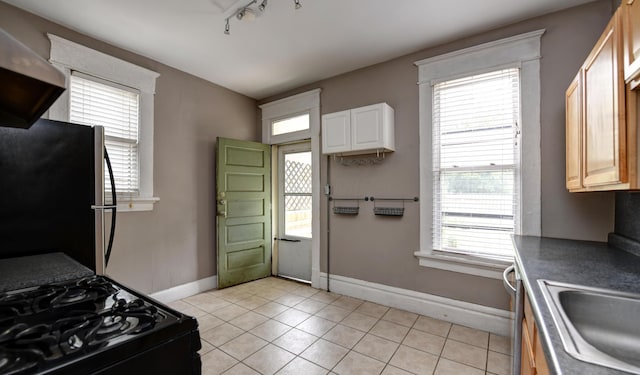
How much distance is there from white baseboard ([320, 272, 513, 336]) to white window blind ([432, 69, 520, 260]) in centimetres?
51

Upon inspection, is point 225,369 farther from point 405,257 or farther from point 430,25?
point 430,25

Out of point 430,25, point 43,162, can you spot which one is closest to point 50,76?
point 43,162

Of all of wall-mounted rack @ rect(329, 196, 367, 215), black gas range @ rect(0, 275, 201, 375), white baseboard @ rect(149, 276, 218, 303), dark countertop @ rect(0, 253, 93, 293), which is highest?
wall-mounted rack @ rect(329, 196, 367, 215)

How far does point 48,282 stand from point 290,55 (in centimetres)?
277

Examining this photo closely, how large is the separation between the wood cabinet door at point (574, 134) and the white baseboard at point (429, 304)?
1.12 metres

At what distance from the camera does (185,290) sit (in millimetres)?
3367

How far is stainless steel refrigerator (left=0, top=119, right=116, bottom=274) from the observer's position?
138 centimetres

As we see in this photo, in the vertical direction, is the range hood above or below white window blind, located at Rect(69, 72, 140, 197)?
below

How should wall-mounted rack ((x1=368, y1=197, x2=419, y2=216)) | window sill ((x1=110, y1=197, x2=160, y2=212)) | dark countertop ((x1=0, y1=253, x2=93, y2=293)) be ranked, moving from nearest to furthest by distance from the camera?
dark countertop ((x1=0, y1=253, x2=93, y2=293))
window sill ((x1=110, y1=197, x2=160, y2=212))
wall-mounted rack ((x1=368, y1=197, x2=419, y2=216))

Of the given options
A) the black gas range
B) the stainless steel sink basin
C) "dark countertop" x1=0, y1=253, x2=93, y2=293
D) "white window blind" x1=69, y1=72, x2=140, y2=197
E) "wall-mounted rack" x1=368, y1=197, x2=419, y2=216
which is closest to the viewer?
the black gas range

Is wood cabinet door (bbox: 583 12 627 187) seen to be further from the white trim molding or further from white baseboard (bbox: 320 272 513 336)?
the white trim molding

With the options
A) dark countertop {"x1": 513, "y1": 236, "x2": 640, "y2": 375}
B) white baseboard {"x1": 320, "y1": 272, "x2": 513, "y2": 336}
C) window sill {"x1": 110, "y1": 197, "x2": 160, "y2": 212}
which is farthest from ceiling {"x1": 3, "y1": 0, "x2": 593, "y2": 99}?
white baseboard {"x1": 320, "y1": 272, "x2": 513, "y2": 336}

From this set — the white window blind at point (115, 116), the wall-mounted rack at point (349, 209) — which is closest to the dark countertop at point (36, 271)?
the white window blind at point (115, 116)

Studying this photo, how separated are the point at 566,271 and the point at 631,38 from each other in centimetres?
107
